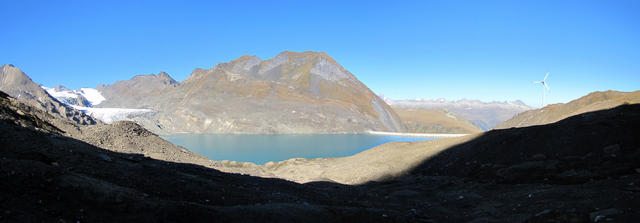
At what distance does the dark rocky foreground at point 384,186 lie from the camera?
6.42m

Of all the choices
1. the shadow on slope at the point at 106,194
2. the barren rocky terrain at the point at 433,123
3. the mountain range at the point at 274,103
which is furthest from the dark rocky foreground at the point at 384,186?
the barren rocky terrain at the point at 433,123

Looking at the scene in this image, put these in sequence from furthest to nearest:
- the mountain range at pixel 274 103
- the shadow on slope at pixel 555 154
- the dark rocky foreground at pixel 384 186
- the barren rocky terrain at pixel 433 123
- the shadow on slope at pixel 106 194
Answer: the barren rocky terrain at pixel 433 123 → the mountain range at pixel 274 103 → the shadow on slope at pixel 555 154 → the dark rocky foreground at pixel 384 186 → the shadow on slope at pixel 106 194

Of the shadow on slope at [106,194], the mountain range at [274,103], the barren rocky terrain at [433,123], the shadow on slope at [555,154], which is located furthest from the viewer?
the barren rocky terrain at [433,123]

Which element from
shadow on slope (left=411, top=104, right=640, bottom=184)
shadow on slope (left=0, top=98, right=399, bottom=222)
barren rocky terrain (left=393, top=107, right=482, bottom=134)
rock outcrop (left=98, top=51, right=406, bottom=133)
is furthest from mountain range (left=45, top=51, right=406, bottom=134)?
shadow on slope (left=0, top=98, right=399, bottom=222)

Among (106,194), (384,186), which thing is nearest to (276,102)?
(384,186)

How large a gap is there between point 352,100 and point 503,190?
409 ft

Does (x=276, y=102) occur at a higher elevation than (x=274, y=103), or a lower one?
higher

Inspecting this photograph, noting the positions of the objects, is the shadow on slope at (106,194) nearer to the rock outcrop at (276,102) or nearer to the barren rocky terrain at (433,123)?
the rock outcrop at (276,102)

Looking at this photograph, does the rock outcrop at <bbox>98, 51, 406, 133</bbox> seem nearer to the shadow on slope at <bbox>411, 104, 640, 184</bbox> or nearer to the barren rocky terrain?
the barren rocky terrain

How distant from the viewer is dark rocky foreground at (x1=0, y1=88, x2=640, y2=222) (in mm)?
6418

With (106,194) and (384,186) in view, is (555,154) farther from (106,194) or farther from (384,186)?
(106,194)

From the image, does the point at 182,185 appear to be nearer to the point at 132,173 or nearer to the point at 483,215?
the point at 132,173

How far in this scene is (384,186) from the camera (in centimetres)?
2120

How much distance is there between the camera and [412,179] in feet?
72.6
